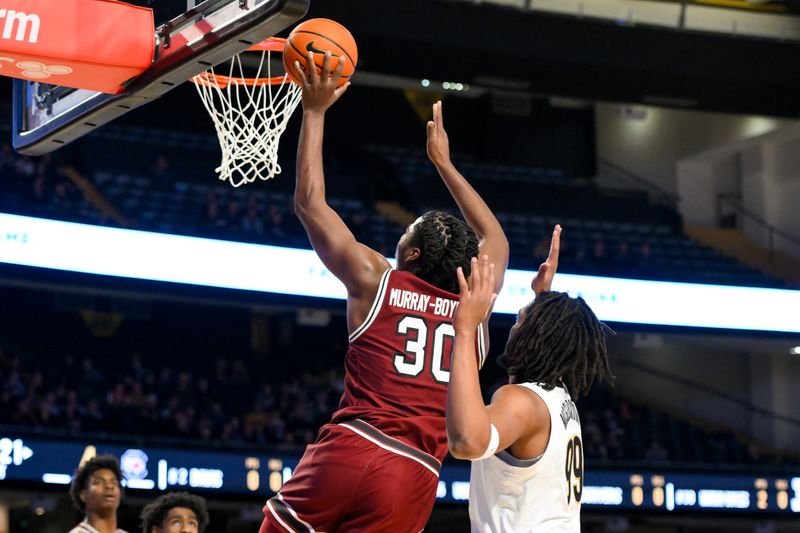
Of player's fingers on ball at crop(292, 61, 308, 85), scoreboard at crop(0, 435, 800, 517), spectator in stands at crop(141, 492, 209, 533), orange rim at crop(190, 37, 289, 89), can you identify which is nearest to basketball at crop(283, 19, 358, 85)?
player's fingers on ball at crop(292, 61, 308, 85)

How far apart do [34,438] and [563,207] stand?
10.7 metres

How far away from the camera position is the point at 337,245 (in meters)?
3.88

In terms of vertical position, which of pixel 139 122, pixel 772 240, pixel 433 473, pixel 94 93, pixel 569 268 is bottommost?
pixel 433 473

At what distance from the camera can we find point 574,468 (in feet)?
11.0

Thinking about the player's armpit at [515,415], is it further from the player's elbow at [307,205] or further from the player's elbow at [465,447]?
the player's elbow at [307,205]

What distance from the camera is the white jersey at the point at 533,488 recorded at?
3.23 meters

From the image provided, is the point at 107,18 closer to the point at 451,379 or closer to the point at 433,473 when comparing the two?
the point at 433,473

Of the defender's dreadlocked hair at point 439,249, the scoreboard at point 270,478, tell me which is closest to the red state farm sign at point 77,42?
the defender's dreadlocked hair at point 439,249

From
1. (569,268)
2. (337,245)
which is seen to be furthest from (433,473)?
(569,268)

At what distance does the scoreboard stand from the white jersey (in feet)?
34.6

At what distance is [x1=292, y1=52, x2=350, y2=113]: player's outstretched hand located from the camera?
399 centimetres

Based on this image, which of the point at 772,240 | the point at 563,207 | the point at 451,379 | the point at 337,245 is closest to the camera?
the point at 451,379

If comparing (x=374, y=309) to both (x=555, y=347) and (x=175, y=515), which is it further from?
(x=175, y=515)

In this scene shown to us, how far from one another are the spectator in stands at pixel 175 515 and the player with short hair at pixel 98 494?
219mm
